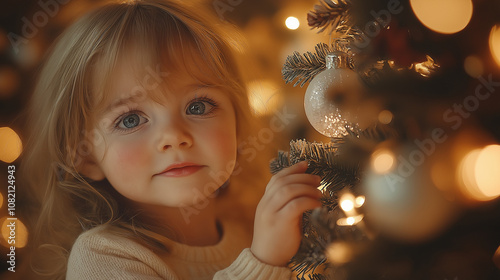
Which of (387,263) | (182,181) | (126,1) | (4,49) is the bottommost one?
(387,263)

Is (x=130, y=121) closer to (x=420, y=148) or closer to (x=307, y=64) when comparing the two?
(x=307, y=64)

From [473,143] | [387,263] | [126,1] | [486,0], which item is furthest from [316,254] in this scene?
[126,1]

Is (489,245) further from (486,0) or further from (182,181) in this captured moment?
(182,181)

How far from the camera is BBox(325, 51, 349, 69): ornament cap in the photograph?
0.58 metres

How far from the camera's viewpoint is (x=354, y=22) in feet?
1.74

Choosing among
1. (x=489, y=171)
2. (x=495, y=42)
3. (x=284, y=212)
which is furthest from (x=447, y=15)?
(x=284, y=212)

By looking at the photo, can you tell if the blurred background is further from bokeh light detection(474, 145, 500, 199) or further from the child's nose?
the child's nose

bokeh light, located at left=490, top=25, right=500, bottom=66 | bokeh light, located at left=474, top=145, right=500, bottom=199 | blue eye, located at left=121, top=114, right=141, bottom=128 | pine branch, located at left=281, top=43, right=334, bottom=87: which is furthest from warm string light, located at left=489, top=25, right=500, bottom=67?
blue eye, located at left=121, top=114, right=141, bottom=128

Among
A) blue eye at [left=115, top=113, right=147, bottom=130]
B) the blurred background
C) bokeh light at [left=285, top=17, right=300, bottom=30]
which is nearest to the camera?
the blurred background

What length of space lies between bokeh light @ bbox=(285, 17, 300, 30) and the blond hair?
0.18 metres

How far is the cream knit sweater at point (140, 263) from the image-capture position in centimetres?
61

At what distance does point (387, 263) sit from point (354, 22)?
29cm

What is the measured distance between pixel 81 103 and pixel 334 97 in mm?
389

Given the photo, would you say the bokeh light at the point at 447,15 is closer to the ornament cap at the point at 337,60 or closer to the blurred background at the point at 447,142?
the blurred background at the point at 447,142
